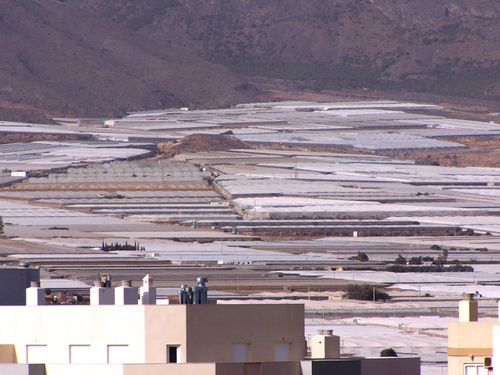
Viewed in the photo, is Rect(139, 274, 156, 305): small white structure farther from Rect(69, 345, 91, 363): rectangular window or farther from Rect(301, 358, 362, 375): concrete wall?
Rect(301, 358, 362, 375): concrete wall

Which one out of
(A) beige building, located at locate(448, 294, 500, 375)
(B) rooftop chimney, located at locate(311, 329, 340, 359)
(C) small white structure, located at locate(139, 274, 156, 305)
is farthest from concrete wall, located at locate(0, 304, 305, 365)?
(A) beige building, located at locate(448, 294, 500, 375)

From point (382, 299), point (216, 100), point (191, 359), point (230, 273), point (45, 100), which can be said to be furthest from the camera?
point (216, 100)

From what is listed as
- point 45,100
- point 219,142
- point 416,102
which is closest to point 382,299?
point 219,142

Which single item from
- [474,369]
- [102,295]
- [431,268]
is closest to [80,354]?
[102,295]

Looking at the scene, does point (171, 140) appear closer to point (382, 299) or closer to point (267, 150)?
point (267, 150)

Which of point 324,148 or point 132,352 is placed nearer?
point 132,352

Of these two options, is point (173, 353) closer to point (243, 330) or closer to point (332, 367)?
point (243, 330)
